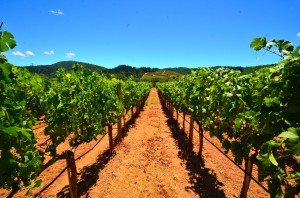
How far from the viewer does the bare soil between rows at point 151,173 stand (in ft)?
22.3

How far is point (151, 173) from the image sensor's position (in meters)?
7.93

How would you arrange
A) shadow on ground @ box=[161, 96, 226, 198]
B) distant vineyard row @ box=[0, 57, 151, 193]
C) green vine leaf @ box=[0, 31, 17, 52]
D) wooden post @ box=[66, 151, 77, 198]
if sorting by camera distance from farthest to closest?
shadow on ground @ box=[161, 96, 226, 198]
wooden post @ box=[66, 151, 77, 198]
distant vineyard row @ box=[0, 57, 151, 193]
green vine leaf @ box=[0, 31, 17, 52]

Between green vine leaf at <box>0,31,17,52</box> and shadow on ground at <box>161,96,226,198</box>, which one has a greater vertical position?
green vine leaf at <box>0,31,17,52</box>

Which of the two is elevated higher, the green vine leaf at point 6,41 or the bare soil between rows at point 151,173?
the green vine leaf at point 6,41

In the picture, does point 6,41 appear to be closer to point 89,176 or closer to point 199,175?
point 89,176

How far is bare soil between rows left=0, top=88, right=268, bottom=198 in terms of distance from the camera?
6.79 meters

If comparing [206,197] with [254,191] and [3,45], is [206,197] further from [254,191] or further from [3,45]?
[3,45]

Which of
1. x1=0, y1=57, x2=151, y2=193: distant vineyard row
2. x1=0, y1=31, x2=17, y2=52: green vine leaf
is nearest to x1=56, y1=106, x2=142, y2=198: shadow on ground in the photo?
x1=0, y1=57, x2=151, y2=193: distant vineyard row

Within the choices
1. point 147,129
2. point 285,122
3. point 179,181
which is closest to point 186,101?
point 147,129

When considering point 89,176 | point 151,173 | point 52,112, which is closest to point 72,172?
point 52,112

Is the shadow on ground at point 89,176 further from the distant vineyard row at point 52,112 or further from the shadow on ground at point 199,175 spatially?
the shadow on ground at point 199,175

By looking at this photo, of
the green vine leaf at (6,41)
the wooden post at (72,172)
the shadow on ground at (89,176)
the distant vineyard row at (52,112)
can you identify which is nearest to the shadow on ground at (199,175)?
the shadow on ground at (89,176)

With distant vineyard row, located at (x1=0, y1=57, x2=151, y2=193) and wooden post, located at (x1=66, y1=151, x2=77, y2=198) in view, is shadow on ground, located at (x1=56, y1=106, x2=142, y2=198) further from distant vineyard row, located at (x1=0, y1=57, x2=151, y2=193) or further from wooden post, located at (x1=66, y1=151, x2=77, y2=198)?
distant vineyard row, located at (x1=0, y1=57, x2=151, y2=193)

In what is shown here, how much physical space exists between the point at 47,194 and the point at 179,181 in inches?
164
